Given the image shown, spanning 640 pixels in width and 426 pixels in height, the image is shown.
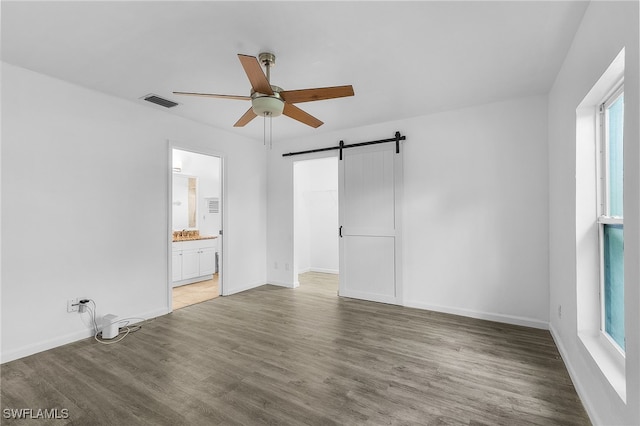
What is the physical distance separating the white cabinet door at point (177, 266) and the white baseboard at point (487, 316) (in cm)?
403

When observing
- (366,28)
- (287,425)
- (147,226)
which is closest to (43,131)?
(147,226)

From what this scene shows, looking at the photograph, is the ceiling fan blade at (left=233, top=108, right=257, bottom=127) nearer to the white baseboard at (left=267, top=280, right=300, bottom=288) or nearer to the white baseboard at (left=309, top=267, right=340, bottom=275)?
the white baseboard at (left=267, top=280, right=300, bottom=288)

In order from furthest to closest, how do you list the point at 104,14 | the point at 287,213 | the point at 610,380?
the point at 287,213
the point at 104,14
the point at 610,380

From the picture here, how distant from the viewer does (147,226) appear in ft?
12.4

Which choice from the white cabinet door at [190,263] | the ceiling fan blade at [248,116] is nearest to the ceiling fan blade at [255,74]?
the ceiling fan blade at [248,116]

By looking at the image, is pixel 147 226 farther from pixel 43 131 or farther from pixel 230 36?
pixel 230 36

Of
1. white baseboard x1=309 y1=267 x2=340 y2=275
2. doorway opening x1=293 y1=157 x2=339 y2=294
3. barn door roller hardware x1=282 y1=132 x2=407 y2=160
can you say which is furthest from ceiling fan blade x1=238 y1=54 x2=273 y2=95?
white baseboard x1=309 y1=267 x2=340 y2=275

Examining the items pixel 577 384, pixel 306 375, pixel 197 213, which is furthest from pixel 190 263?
pixel 577 384

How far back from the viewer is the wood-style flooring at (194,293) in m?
4.56

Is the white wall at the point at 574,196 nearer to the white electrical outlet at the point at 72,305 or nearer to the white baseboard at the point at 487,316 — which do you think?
the white baseboard at the point at 487,316

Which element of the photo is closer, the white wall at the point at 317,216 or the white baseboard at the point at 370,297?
the white baseboard at the point at 370,297

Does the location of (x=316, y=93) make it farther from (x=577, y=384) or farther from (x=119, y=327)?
(x=119, y=327)

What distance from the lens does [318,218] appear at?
7.14 metres

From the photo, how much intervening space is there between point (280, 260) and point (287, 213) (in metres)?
0.88
